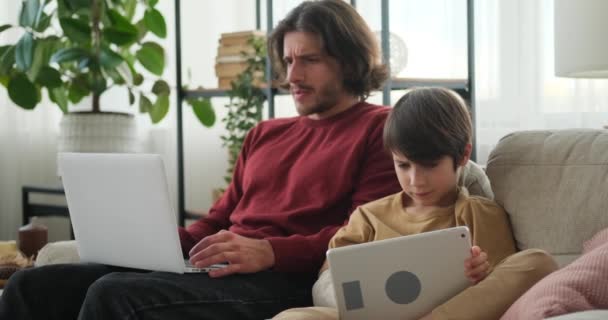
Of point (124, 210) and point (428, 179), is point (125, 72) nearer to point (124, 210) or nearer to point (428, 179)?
point (124, 210)

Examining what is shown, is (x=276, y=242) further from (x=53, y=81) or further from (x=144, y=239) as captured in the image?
(x=53, y=81)

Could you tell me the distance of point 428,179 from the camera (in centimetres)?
164

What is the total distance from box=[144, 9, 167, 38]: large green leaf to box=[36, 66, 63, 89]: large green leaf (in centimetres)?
43

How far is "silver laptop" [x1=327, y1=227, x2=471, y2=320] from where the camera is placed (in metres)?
1.38

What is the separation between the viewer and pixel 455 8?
338cm

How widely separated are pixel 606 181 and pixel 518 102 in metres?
1.74

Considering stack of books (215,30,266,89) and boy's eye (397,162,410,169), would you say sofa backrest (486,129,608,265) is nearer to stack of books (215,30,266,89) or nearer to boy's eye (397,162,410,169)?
boy's eye (397,162,410,169)

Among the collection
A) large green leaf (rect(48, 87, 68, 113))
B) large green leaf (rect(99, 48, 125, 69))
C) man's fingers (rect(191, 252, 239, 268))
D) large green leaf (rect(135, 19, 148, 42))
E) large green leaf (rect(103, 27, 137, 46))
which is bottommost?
man's fingers (rect(191, 252, 239, 268))

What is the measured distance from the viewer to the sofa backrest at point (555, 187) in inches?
61.4

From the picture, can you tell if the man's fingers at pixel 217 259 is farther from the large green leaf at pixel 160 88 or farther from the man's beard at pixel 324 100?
the large green leaf at pixel 160 88

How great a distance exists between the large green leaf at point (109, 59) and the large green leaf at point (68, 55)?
0.06 meters

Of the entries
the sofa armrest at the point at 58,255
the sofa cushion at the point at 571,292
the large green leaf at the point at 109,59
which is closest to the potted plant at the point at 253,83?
the large green leaf at the point at 109,59

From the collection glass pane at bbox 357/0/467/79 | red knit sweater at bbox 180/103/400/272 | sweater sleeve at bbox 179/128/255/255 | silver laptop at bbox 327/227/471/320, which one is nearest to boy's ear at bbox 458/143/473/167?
red knit sweater at bbox 180/103/400/272

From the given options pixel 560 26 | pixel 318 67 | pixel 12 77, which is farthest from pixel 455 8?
pixel 12 77
